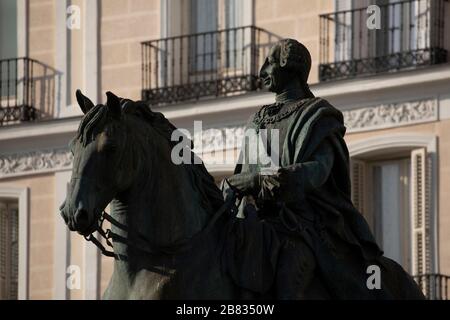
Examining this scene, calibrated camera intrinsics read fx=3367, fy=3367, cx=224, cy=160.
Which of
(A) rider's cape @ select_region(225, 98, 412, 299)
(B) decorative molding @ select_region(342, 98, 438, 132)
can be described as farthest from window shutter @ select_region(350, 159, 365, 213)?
(A) rider's cape @ select_region(225, 98, 412, 299)

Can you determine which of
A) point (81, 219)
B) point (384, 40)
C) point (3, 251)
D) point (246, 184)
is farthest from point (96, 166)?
point (3, 251)

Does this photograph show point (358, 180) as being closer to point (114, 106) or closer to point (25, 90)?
point (25, 90)

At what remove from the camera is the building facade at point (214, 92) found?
129 feet

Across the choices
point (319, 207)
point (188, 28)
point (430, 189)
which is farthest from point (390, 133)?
point (319, 207)

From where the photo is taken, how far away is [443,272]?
128 feet

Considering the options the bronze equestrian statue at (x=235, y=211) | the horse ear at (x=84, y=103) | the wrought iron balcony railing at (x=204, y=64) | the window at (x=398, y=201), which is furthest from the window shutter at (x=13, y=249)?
the horse ear at (x=84, y=103)

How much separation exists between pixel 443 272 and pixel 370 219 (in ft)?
5.15

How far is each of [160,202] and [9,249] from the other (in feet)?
84.5

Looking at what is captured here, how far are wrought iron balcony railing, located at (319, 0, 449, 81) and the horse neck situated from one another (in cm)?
2015

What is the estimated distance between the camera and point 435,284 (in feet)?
126

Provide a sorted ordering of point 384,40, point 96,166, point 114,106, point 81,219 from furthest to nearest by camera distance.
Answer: point 384,40, point 114,106, point 96,166, point 81,219

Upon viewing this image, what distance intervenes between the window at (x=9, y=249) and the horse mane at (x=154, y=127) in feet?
82.6

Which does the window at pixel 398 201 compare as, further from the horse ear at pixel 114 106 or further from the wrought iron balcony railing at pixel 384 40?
the horse ear at pixel 114 106

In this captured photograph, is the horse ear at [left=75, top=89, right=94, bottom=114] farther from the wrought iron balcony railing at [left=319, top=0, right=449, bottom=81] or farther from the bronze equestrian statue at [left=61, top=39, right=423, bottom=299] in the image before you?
the wrought iron balcony railing at [left=319, top=0, right=449, bottom=81]
